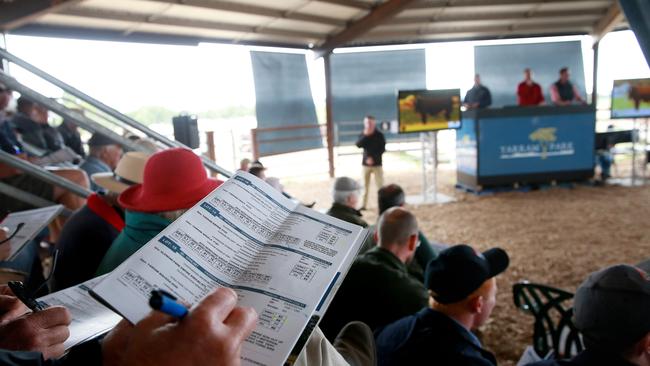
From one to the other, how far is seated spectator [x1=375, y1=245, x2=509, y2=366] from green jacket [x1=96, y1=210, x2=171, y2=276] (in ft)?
2.79

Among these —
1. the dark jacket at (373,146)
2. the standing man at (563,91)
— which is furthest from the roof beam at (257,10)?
the standing man at (563,91)

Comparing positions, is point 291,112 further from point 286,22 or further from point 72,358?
point 72,358

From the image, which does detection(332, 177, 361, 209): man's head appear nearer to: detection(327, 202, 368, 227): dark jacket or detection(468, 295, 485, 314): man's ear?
detection(327, 202, 368, 227): dark jacket

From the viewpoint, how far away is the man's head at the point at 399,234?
2408mm

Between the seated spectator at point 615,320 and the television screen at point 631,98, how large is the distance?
8835mm

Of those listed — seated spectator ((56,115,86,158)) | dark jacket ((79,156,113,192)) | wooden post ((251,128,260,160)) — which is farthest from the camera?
wooden post ((251,128,260,160))

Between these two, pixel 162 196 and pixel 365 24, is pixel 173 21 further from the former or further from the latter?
pixel 162 196

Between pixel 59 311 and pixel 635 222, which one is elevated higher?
pixel 59 311

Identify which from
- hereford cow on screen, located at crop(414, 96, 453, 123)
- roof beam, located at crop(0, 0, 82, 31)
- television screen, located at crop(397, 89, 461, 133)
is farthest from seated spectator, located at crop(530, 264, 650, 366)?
hereford cow on screen, located at crop(414, 96, 453, 123)

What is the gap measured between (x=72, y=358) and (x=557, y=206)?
25.4 feet

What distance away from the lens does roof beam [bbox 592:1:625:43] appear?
408 inches

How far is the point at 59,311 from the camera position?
2.83 ft

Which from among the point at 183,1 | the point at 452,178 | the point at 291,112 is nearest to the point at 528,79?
the point at 452,178

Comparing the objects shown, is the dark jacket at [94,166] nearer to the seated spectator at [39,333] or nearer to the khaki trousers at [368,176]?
the seated spectator at [39,333]
